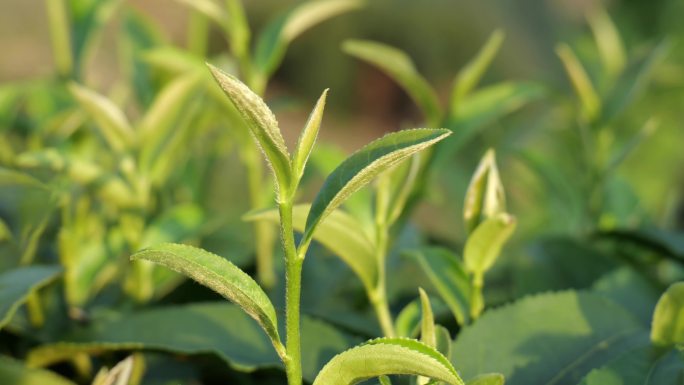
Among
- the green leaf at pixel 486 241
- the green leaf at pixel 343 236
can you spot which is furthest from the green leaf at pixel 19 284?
the green leaf at pixel 486 241

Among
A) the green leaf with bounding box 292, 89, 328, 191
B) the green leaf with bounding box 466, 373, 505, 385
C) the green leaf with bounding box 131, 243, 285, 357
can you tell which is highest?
the green leaf with bounding box 292, 89, 328, 191

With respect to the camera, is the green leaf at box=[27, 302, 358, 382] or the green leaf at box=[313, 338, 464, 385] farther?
the green leaf at box=[27, 302, 358, 382]

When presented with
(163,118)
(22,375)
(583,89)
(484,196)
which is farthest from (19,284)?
(583,89)

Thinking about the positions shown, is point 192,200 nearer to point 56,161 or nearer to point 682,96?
point 56,161

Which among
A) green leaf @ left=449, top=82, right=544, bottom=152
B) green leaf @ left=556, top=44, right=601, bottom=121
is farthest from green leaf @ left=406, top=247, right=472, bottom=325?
green leaf @ left=556, top=44, right=601, bottom=121

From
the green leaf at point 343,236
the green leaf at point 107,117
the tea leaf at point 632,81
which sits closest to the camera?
the green leaf at point 343,236

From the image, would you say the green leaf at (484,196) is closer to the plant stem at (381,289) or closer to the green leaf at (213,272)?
the plant stem at (381,289)

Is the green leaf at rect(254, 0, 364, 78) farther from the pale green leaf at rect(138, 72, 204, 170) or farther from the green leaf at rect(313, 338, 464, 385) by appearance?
the green leaf at rect(313, 338, 464, 385)
